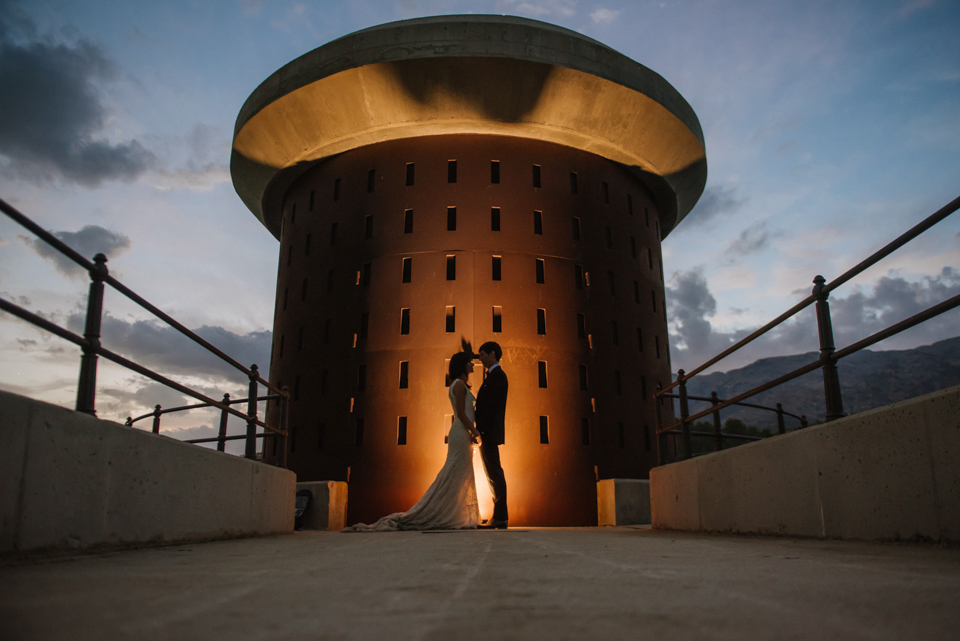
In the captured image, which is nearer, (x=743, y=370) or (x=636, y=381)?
(x=636, y=381)

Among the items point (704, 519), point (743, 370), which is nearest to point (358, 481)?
point (704, 519)

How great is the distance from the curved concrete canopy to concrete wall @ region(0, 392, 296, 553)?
1011 centimetres

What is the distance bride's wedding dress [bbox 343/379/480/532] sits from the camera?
27.6ft

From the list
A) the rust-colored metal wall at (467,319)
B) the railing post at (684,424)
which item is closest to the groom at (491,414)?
the railing post at (684,424)

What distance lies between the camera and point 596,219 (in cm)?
1513

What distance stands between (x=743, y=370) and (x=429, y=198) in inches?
4707

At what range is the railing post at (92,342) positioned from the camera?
3705 mm

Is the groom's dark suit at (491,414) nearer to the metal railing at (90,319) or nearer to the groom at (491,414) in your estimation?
the groom at (491,414)

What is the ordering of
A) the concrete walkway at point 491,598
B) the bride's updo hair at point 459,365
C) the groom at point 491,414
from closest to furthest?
the concrete walkway at point 491,598, the groom at point 491,414, the bride's updo hair at point 459,365

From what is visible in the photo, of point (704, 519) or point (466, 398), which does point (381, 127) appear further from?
point (704, 519)

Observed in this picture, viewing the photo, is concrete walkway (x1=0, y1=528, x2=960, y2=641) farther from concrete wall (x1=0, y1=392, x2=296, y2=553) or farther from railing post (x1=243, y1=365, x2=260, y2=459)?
railing post (x1=243, y1=365, x2=260, y2=459)

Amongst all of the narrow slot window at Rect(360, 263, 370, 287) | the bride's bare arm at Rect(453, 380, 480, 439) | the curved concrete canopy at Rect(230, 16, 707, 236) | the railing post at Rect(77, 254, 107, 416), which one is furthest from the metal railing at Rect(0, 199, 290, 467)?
the curved concrete canopy at Rect(230, 16, 707, 236)

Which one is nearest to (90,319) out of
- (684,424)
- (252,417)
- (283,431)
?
(252,417)

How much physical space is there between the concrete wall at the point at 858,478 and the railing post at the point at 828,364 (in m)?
0.23
